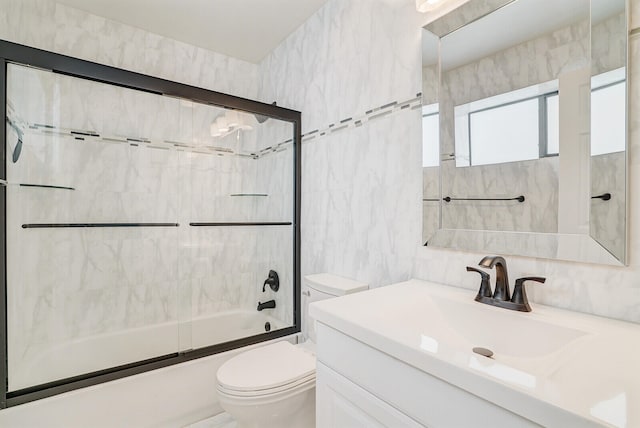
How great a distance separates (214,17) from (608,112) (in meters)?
Result: 2.27

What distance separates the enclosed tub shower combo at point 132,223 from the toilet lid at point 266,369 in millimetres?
512

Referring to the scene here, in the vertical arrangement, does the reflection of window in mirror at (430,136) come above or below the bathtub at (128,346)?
above

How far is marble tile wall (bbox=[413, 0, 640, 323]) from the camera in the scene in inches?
32.8

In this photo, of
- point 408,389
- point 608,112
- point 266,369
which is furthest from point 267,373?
point 608,112

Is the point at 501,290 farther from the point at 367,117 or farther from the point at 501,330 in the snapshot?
the point at 367,117

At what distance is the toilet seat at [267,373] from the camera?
1.29m

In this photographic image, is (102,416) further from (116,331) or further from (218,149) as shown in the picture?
(218,149)

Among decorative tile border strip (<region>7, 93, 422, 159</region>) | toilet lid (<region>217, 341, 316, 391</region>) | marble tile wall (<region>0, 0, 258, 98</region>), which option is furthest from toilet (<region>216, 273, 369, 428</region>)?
marble tile wall (<region>0, 0, 258, 98</region>)

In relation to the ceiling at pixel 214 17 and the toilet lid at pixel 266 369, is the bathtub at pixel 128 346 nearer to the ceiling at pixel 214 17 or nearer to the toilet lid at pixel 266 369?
the toilet lid at pixel 266 369

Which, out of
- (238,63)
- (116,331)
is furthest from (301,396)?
(238,63)

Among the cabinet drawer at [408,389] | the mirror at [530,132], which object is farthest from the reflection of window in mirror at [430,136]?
the cabinet drawer at [408,389]

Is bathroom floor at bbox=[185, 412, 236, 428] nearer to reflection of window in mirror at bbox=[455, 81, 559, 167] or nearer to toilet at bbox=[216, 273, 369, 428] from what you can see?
toilet at bbox=[216, 273, 369, 428]

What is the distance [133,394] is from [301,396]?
99cm

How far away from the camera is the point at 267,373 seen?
4.55 ft
